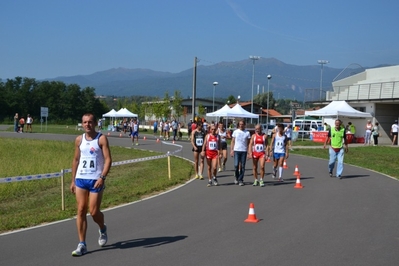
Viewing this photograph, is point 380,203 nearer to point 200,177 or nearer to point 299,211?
point 299,211

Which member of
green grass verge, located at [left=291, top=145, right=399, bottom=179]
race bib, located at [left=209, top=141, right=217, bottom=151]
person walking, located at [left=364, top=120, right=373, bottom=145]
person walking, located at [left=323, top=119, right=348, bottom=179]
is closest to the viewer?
race bib, located at [left=209, top=141, right=217, bottom=151]

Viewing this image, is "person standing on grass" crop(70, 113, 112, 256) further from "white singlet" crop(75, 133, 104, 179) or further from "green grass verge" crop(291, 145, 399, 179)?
"green grass verge" crop(291, 145, 399, 179)

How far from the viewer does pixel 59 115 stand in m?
102

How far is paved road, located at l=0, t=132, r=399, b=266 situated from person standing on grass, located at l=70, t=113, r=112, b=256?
1.91 ft

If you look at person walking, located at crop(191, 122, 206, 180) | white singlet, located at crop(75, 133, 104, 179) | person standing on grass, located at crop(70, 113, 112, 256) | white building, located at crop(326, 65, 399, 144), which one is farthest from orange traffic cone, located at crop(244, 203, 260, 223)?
white building, located at crop(326, 65, 399, 144)

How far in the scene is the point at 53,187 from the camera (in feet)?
51.1

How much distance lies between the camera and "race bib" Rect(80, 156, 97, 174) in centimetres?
716

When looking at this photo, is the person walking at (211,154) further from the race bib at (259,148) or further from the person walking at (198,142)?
the person walking at (198,142)

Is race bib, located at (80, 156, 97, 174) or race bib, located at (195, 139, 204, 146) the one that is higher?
race bib, located at (80, 156, 97, 174)

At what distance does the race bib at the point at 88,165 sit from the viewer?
716cm

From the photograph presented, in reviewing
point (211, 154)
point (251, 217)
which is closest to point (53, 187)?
point (211, 154)

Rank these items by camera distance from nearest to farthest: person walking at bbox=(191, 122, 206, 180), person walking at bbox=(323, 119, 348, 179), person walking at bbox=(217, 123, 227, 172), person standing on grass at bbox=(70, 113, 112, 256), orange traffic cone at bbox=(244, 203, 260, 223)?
person standing on grass at bbox=(70, 113, 112, 256)
orange traffic cone at bbox=(244, 203, 260, 223)
person walking at bbox=(191, 122, 206, 180)
person walking at bbox=(323, 119, 348, 179)
person walking at bbox=(217, 123, 227, 172)

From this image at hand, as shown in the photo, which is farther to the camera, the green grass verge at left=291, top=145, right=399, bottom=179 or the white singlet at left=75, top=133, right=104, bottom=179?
the green grass verge at left=291, top=145, right=399, bottom=179

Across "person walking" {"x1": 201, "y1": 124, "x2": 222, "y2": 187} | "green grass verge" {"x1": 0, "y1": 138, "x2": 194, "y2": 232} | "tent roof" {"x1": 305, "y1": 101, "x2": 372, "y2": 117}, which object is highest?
"tent roof" {"x1": 305, "y1": 101, "x2": 372, "y2": 117}
